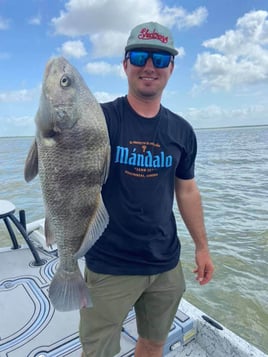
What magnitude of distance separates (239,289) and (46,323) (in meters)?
3.41

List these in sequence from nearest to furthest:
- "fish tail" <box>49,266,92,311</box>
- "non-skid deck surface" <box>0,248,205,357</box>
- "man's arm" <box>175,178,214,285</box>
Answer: "fish tail" <box>49,266,92,311</box>
"man's arm" <box>175,178,214,285</box>
"non-skid deck surface" <box>0,248,205,357</box>

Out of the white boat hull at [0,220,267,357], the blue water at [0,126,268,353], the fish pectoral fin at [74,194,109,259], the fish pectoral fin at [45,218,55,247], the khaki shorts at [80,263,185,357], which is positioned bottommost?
the blue water at [0,126,268,353]

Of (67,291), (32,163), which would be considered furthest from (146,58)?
(67,291)

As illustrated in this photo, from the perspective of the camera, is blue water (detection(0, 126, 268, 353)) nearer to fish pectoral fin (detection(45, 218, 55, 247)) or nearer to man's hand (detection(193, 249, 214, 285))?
man's hand (detection(193, 249, 214, 285))

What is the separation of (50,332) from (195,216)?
1.48m

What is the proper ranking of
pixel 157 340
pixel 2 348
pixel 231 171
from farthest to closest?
pixel 231 171
pixel 2 348
pixel 157 340

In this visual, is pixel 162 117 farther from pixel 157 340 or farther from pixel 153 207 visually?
pixel 157 340

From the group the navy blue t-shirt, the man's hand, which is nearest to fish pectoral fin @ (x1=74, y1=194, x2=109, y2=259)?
the navy blue t-shirt

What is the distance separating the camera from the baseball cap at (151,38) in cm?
182

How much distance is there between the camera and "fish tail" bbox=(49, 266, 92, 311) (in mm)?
1737

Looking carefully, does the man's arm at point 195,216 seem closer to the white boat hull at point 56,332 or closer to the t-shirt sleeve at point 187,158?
the t-shirt sleeve at point 187,158

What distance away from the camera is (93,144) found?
1.48m

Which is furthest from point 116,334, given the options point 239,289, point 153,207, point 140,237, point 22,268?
point 239,289

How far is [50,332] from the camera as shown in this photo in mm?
2707
